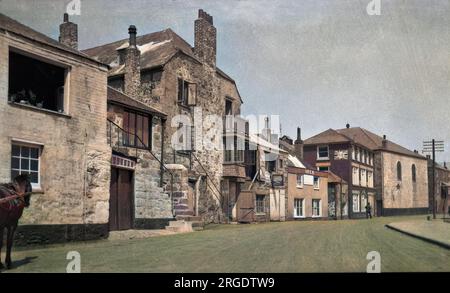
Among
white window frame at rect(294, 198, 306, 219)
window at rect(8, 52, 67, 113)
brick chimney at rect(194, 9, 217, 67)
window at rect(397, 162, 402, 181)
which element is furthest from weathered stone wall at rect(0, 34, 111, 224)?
window at rect(397, 162, 402, 181)

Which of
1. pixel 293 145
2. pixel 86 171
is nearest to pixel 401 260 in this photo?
pixel 86 171

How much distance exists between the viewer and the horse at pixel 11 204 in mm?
10000

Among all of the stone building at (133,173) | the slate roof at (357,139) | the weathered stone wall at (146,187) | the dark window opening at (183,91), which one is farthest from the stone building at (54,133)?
the slate roof at (357,139)

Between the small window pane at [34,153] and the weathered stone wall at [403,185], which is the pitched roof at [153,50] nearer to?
the small window pane at [34,153]

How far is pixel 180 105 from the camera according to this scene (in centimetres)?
2850

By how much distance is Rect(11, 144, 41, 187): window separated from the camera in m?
13.8

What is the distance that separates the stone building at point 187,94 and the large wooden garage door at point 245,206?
2.65 metres

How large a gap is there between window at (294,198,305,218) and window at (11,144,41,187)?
33.7m

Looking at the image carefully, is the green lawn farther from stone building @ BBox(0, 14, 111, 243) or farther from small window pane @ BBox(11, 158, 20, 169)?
small window pane @ BBox(11, 158, 20, 169)

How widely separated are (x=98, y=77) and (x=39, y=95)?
2063 millimetres

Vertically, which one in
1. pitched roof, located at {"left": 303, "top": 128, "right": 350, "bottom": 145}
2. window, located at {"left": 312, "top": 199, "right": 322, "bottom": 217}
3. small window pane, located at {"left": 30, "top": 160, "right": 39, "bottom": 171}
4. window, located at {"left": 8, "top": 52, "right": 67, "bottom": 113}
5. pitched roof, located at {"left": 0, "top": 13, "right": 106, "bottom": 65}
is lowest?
window, located at {"left": 312, "top": 199, "right": 322, "bottom": 217}

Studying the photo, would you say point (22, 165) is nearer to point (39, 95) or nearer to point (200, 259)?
point (39, 95)

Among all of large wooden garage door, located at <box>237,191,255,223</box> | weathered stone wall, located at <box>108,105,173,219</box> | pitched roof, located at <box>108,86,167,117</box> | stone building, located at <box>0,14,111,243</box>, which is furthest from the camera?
large wooden garage door, located at <box>237,191,255,223</box>

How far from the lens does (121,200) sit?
2020 cm
